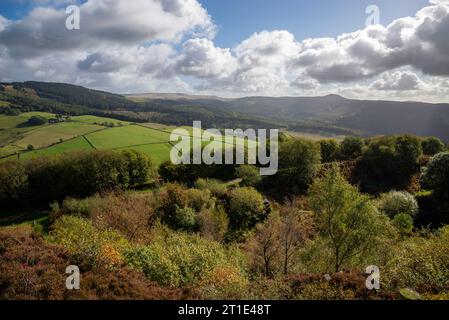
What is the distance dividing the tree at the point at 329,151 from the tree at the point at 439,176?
914 inches

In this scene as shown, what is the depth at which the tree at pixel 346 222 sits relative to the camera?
958 inches

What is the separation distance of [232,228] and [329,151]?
4490cm

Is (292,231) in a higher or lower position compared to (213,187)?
higher

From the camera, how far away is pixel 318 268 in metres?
24.6

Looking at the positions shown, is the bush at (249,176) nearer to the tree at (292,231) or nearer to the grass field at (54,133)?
the tree at (292,231)

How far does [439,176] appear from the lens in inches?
2208

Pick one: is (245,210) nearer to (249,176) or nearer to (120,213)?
Result: (249,176)

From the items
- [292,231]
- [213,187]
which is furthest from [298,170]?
[292,231]

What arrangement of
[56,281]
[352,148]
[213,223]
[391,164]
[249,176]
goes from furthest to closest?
1. [352,148]
2. [391,164]
3. [249,176]
4. [213,223]
5. [56,281]

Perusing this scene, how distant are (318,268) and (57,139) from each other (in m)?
94.8

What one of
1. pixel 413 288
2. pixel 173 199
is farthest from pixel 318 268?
pixel 173 199

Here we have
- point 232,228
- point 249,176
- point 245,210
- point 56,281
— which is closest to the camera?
point 56,281

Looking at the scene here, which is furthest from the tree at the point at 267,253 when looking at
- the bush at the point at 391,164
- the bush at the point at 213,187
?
the bush at the point at 391,164

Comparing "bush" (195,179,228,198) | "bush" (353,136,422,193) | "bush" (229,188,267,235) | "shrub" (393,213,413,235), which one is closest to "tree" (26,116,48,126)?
"bush" (195,179,228,198)
